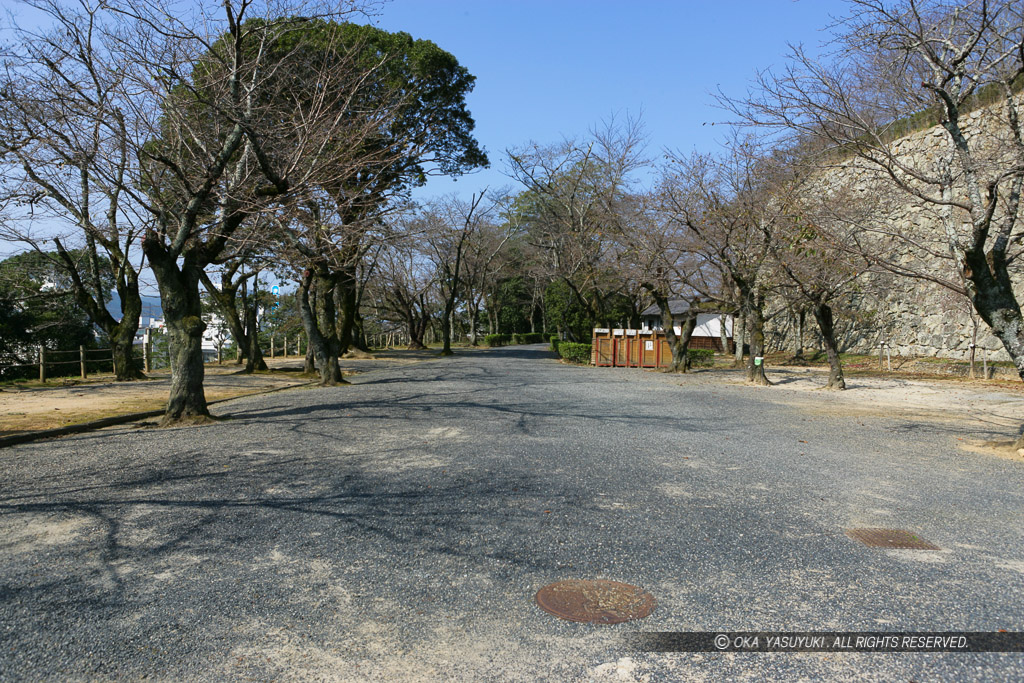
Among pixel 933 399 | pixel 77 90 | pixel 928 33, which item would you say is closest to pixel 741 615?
pixel 928 33

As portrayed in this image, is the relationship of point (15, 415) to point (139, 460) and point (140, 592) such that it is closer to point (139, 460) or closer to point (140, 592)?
point (139, 460)

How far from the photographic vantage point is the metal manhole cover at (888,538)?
15.4ft

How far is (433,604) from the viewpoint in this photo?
3.69 meters

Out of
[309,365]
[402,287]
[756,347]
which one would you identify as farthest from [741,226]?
[402,287]

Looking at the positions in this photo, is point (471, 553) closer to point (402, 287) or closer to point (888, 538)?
point (888, 538)

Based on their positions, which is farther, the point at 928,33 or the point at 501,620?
the point at 928,33

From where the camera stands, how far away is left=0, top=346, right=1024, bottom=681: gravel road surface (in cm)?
313

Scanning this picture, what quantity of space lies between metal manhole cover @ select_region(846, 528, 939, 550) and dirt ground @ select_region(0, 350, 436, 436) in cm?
1013

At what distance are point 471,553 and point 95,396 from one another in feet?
42.5

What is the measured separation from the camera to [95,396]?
14141 mm

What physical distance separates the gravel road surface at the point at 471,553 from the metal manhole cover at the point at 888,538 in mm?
132

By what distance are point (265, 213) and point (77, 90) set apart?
2954mm

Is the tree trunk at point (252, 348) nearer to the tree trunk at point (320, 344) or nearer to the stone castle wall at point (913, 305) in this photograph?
the tree trunk at point (320, 344)

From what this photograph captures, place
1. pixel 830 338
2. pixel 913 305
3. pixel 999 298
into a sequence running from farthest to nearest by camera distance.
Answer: pixel 913 305 → pixel 830 338 → pixel 999 298
